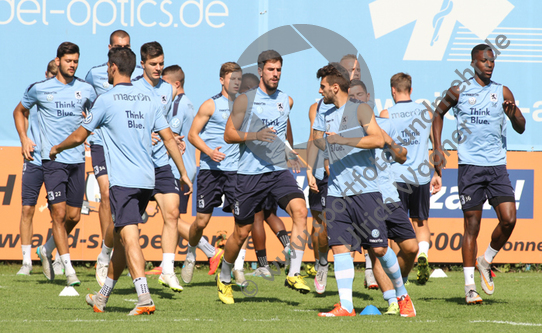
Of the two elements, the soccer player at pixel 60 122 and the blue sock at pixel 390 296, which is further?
the soccer player at pixel 60 122

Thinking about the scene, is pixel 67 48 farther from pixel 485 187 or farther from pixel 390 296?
pixel 485 187

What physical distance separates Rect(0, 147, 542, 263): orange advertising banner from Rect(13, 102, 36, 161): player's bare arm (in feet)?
6.11

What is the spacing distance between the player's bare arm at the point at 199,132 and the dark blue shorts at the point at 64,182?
1578 mm

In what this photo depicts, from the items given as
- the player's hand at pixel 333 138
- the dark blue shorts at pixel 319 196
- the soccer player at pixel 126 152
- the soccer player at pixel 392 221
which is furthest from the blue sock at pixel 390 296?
the dark blue shorts at pixel 319 196

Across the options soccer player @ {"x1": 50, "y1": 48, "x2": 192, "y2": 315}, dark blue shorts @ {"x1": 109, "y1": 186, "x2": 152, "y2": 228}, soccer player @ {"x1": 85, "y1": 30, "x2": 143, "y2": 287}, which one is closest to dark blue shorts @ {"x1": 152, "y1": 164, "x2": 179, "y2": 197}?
soccer player @ {"x1": 85, "y1": 30, "x2": 143, "y2": 287}

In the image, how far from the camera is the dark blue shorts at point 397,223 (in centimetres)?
671

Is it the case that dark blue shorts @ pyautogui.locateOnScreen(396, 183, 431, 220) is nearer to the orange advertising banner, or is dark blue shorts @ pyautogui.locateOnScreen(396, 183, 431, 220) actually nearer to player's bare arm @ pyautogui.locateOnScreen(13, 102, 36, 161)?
the orange advertising banner

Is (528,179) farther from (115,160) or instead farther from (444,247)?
(115,160)

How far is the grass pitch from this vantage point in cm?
565

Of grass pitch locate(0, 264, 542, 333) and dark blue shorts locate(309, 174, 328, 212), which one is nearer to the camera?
grass pitch locate(0, 264, 542, 333)

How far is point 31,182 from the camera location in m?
9.74

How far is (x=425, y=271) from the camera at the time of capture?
8.50 m

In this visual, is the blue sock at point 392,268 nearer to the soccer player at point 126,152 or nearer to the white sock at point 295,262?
the white sock at point 295,262

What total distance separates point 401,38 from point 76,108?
5.88 m
